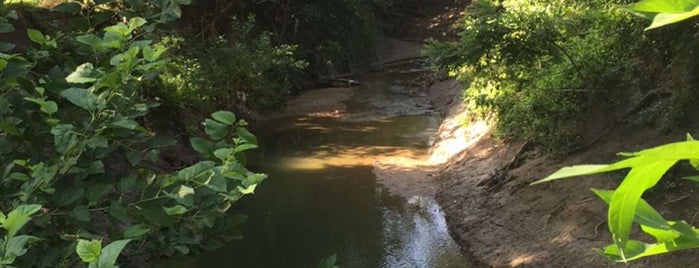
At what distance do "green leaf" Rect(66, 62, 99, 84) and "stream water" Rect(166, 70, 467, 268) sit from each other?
243 inches

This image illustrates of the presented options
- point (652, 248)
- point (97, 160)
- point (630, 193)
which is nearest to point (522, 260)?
point (97, 160)

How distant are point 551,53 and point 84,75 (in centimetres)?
Result: 720

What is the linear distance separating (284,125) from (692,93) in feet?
33.9

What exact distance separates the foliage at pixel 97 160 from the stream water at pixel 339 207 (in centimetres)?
589

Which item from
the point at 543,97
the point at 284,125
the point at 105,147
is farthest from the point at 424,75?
the point at 105,147

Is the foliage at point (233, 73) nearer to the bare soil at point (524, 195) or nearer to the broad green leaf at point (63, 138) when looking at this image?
the bare soil at point (524, 195)

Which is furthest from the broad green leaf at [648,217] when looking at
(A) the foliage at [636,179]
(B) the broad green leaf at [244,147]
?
(B) the broad green leaf at [244,147]

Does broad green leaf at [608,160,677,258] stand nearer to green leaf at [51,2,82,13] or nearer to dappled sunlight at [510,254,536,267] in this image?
green leaf at [51,2,82,13]

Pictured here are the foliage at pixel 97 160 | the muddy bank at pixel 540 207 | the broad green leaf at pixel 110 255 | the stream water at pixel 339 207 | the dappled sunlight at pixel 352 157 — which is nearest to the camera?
the broad green leaf at pixel 110 255

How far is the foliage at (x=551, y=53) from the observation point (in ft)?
25.3

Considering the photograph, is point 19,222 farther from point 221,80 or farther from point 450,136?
point 450,136

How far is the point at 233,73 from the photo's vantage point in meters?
12.7

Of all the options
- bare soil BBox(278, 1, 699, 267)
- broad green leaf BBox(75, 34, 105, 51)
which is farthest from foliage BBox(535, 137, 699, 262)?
bare soil BBox(278, 1, 699, 267)

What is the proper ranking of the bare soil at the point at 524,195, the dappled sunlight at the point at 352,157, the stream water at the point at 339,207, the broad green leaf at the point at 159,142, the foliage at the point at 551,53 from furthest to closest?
the dappled sunlight at the point at 352,157
the stream water at the point at 339,207
the foliage at the point at 551,53
the bare soil at the point at 524,195
the broad green leaf at the point at 159,142
